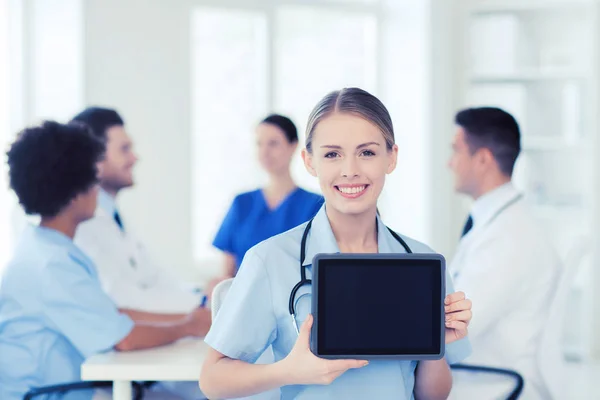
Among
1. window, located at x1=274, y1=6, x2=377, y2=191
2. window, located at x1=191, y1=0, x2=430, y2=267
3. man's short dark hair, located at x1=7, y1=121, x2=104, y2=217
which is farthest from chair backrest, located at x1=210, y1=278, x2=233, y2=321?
window, located at x1=274, y1=6, x2=377, y2=191

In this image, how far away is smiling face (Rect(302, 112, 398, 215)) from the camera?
1441mm

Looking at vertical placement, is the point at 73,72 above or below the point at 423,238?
above

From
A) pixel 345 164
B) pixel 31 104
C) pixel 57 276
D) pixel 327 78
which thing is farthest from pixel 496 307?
pixel 327 78

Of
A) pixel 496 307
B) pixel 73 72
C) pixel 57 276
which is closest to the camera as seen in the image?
pixel 57 276

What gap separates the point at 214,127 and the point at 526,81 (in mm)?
1936

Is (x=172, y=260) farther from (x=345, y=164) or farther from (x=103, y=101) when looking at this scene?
(x=345, y=164)

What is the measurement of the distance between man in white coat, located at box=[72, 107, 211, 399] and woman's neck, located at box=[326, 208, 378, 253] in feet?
2.82

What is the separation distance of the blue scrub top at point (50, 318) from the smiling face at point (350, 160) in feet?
2.97

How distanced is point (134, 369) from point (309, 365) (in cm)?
83

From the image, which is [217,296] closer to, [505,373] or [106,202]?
[505,373]

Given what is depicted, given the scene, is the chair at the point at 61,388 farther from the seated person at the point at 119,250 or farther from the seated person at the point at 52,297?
the seated person at the point at 119,250

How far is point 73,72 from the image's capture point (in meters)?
4.26

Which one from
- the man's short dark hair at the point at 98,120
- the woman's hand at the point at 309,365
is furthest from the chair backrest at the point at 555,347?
the man's short dark hair at the point at 98,120

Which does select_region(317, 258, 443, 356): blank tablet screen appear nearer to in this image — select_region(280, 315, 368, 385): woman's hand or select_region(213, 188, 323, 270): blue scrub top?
select_region(280, 315, 368, 385): woman's hand
